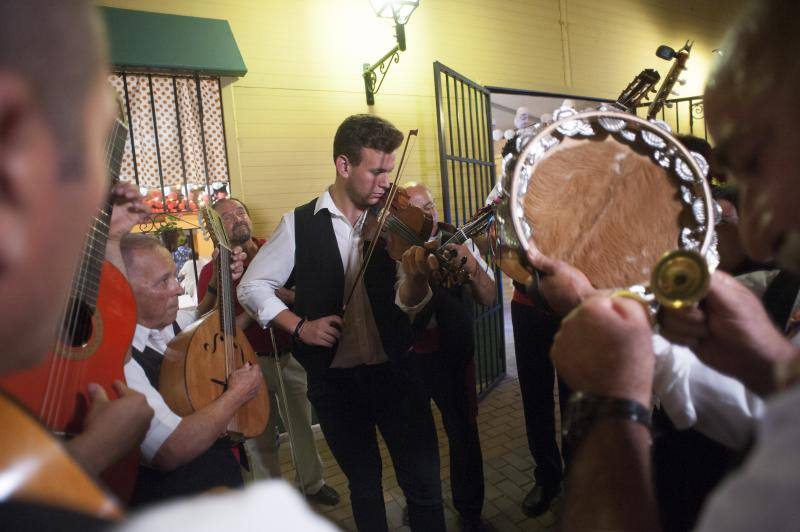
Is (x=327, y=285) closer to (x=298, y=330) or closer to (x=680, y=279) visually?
(x=298, y=330)

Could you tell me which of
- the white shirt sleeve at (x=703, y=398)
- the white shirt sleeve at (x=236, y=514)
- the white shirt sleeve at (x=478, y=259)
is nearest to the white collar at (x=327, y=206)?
the white shirt sleeve at (x=478, y=259)

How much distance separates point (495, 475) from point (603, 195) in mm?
2660

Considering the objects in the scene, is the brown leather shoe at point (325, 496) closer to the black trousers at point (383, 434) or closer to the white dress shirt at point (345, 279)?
the black trousers at point (383, 434)

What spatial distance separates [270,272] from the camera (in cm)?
244

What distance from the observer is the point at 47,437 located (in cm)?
43

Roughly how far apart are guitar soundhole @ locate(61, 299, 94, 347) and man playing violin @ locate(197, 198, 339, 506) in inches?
62.6

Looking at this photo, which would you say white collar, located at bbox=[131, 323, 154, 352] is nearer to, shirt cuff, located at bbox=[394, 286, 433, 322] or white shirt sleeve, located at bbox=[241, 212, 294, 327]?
white shirt sleeve, located at bbox=[241, 212, 294, 327]

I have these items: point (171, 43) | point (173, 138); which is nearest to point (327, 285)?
point (173, 138)

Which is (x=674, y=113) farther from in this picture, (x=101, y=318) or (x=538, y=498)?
(x=101, y=318)

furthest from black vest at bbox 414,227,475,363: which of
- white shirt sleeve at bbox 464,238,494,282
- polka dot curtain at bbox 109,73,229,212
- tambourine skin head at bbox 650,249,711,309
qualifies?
polka dot curtain at bbox 109,73,229,212

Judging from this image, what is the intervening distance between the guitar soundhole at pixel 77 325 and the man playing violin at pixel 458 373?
1.58 meters

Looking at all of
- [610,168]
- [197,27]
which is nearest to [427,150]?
[197,27]

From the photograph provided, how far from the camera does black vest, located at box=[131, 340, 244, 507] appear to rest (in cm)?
132

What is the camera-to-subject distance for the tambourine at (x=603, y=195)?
1012 mm
